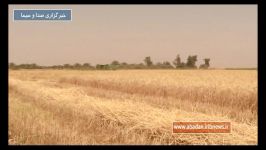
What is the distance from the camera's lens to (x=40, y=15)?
8.27 metres

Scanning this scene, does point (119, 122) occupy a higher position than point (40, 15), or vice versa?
point (40, 15)

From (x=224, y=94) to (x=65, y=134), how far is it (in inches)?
321

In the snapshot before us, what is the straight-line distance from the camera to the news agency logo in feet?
26.7

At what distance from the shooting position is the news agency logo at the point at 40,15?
26.7ft

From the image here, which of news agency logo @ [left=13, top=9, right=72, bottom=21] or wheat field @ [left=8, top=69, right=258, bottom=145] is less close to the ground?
news agency logo @ [left=13, top=9, right=72, bottom=21]

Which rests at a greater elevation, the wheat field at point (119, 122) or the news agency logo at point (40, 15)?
the news agency logo at point (40, 15)
